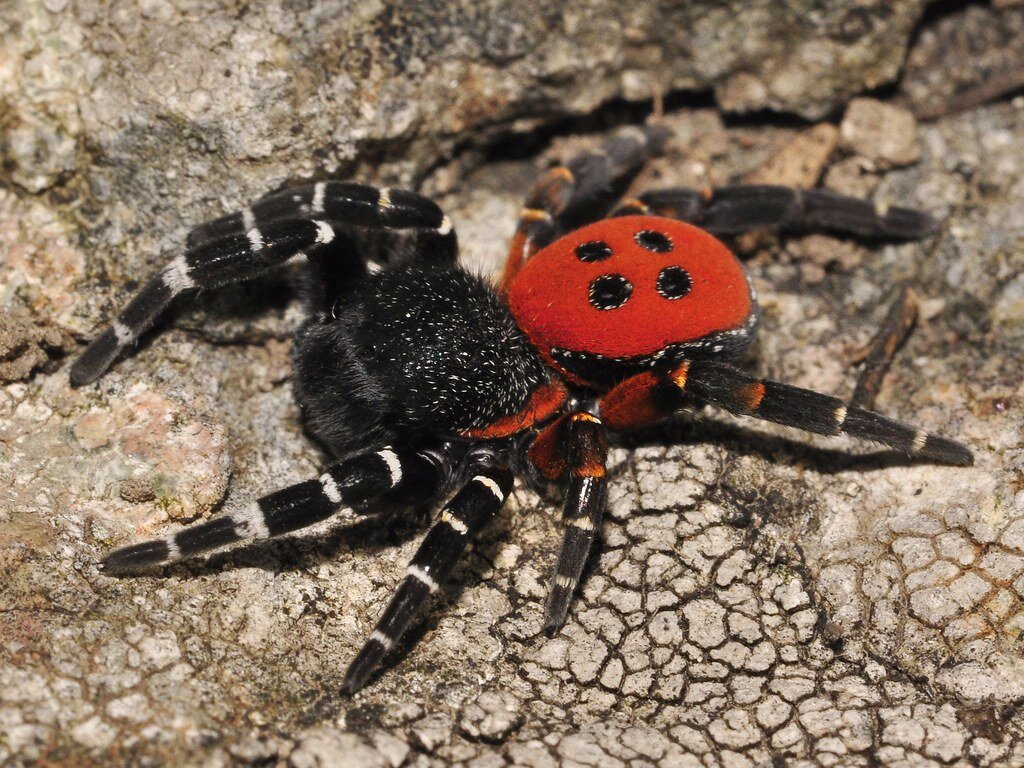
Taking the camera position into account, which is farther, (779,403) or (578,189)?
(578,189)

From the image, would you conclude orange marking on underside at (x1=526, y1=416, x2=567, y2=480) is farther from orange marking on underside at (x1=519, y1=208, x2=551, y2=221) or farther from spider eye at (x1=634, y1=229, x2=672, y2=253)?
orange marking on underside at (x1=519, y1=208, x2=551, y2=221)

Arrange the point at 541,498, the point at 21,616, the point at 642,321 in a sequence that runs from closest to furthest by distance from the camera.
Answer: the point at 21,616 → the point at 642,321 → the point at 541,498

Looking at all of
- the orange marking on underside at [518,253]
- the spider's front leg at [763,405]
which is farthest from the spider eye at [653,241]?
the orange marking on underside at [518,253]

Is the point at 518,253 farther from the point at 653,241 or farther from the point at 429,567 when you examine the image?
the point at 429,567

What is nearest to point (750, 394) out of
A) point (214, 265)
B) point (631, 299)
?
point (631, 299)

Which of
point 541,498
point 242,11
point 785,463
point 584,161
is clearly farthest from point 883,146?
point 242,11

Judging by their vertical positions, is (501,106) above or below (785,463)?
above

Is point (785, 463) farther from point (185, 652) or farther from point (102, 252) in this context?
point (102, 252)
